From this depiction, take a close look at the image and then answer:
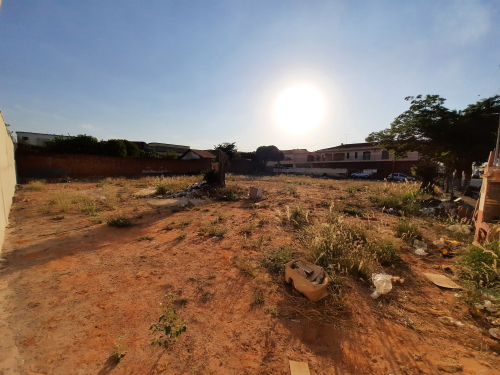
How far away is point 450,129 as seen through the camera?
9109 mm

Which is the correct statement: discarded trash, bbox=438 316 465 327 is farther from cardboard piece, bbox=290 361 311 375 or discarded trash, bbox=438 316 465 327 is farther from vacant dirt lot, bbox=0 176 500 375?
cardboard piece, bbox=290 361 311 375

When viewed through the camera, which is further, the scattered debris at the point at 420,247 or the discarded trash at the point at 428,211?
the discarded trash at the point at 428,211

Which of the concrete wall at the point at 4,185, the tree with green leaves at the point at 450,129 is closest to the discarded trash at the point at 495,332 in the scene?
the concrete wall at the point at 4,185

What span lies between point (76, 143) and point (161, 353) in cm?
2044

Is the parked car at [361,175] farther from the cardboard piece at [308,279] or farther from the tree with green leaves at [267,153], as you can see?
the cardboard piece at [308,279]

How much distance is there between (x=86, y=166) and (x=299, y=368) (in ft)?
65.7

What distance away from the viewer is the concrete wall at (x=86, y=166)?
14.1 meters

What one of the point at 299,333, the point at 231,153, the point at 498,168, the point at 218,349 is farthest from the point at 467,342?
the point at 231,153

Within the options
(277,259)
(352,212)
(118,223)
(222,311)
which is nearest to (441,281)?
(277,259)

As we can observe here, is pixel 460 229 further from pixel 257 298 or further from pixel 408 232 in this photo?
pixel 257 298

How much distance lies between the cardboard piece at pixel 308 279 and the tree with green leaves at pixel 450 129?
32.9 ft

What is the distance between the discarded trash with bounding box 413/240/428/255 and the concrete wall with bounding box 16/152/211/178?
790 inches

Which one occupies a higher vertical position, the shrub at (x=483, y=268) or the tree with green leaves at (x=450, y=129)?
the tree with green leaves at (x=450, y=129)

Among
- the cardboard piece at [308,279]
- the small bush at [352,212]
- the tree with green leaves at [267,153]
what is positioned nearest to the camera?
the cardboard piece at [308,279]
